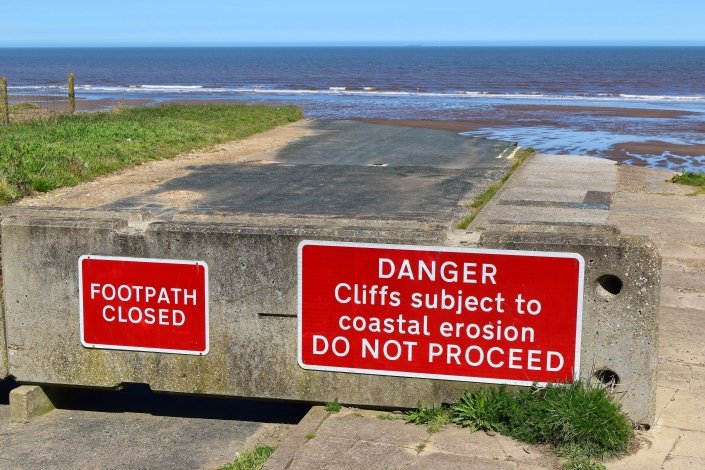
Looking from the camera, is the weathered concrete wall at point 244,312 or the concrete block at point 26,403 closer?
the weathered concrete wall at point 244,312

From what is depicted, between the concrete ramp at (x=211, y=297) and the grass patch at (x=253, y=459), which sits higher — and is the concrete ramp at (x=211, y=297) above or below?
above

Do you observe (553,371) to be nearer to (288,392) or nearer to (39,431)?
(288,392)

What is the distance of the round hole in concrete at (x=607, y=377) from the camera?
534 cm

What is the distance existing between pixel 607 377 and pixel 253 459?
1961 millimetres

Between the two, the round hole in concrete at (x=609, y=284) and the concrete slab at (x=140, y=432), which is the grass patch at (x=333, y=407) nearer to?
the concrete slab at (x=140, y=432)

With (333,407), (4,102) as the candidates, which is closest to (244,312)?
(333,407)

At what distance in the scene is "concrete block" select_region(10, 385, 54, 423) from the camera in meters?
6.05

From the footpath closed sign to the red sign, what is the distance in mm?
628

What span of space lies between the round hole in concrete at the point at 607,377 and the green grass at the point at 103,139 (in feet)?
35.8

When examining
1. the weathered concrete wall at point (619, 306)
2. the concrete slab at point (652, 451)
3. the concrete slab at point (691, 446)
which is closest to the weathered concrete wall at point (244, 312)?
the weathered concrete wall at point (619, 306)

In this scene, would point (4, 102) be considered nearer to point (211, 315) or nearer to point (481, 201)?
point (481, 201)

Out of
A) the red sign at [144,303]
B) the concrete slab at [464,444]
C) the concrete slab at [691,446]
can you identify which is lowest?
the concrete slab at [691,446]

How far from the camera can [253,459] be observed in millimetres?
5184

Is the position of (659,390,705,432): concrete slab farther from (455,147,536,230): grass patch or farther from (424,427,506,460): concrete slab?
(455,147,536,230): grass patch
